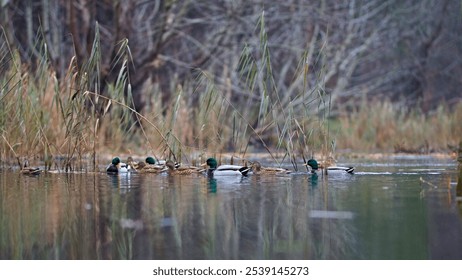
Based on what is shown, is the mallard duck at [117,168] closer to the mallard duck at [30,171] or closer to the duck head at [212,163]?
the mallard duck at [30,171]

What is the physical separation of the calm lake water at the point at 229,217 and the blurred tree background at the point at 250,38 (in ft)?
16.3

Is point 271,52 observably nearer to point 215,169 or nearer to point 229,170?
point 215,169

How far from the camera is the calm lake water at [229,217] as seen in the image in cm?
529

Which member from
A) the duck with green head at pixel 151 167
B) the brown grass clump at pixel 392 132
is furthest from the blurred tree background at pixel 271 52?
the duck with green head at pixel 151 167

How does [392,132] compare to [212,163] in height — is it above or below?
above

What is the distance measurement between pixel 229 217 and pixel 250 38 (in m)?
12.3

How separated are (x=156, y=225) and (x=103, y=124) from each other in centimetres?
587

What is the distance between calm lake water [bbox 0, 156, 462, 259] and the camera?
5289mm

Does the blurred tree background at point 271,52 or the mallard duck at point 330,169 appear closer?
the mallard duck at point 330,169

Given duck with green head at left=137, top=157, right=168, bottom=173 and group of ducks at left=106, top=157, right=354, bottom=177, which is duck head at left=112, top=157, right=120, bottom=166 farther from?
duck with green head at left=137, top=157, right=168, bottom=173

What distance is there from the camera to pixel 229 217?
6.48m

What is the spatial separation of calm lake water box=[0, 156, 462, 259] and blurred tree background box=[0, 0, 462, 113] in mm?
4956

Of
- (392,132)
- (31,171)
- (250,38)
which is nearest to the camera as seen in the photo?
(31,171)

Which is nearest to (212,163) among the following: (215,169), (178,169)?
(215,169)
